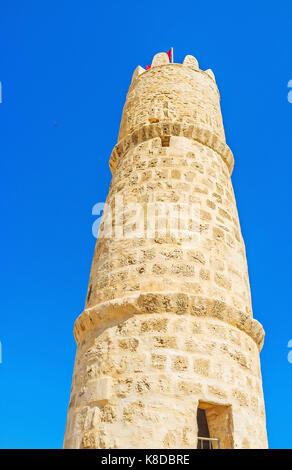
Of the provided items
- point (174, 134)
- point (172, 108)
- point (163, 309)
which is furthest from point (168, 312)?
point (172, 108)

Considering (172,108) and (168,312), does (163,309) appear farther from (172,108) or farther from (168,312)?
(172,108)

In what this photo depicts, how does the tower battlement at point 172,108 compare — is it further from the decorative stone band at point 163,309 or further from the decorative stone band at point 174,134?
the decorative stone band at point 163,309

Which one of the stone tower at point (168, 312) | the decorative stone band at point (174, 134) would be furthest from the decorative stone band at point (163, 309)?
the decorative stone band at point (174, 134)

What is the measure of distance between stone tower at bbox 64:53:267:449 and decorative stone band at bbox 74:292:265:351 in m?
0.01

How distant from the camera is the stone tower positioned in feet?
15.2

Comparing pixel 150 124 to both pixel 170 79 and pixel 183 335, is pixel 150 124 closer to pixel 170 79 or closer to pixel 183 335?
pixel 170 79

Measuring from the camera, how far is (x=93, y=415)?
15.7ft

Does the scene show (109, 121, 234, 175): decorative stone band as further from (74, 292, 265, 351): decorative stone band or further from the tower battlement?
(74, 292, 265, 351): decorative stone band

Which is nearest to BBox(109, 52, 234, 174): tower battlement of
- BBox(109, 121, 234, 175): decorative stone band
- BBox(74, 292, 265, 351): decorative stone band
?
BBox(109, 121, 234, 175): decorative stone band

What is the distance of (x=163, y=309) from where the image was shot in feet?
16.7

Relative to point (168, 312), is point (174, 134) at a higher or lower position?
higher

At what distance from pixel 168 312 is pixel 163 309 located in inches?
2.7
